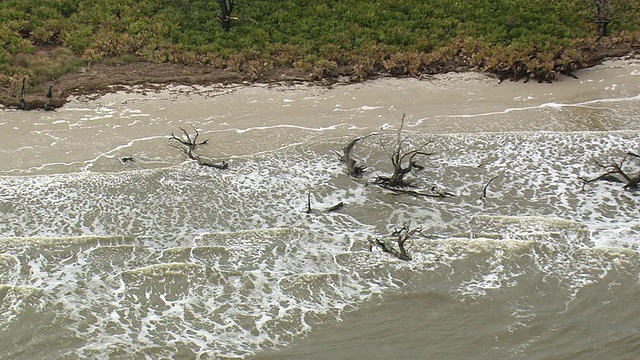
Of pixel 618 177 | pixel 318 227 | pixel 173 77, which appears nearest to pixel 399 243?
pixel 318 227

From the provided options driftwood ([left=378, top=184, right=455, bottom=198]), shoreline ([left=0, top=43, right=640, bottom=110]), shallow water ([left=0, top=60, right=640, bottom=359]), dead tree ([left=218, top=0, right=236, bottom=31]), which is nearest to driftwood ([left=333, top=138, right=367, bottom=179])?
shallow water ([left=0, top=60, right=640, bottom=359])

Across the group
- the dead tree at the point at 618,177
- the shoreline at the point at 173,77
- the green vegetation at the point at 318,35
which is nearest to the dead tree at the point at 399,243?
the dead tree at the point at 618,177

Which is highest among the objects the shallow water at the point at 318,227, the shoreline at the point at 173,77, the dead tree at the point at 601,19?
the dead tree at the point at 601,19

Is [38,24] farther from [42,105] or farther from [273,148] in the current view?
[273,148]

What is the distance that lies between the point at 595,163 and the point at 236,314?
8564mm

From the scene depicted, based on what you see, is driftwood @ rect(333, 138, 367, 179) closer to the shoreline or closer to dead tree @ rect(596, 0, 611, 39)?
the shoreline

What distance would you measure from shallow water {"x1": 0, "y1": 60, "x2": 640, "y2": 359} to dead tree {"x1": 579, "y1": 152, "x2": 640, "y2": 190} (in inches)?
9.8

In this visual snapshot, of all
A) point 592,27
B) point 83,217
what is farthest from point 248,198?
point 592,27

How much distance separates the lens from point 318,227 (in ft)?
35.8

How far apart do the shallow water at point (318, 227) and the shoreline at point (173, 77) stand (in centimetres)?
42

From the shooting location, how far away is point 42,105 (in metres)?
15.0

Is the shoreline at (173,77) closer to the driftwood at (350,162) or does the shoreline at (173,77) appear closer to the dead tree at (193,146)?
the dead tree at (193,146)

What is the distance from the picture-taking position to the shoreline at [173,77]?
620 inches

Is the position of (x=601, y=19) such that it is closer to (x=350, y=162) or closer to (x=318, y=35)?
(x=318, y=35)
